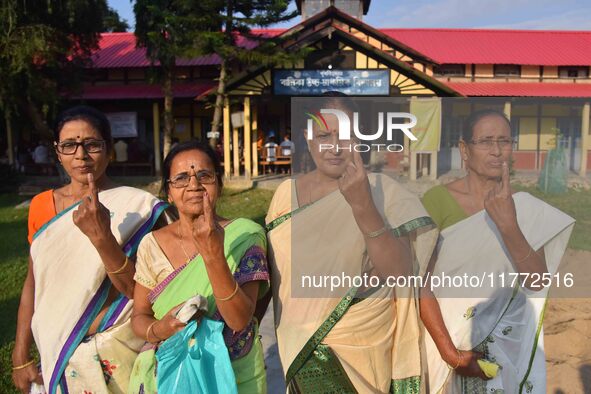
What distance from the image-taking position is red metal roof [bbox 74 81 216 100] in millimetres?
15088

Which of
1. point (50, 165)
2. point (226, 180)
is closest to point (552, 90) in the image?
point (226, 180)

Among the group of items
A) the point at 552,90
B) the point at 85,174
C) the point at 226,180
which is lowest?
the point at 226,180

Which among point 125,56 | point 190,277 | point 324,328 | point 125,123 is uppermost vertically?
point 125,56

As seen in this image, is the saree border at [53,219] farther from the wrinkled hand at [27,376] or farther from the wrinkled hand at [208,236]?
the wrinkled hand at [208,236]

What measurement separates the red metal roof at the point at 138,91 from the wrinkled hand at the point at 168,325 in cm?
1407

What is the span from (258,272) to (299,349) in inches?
12.7

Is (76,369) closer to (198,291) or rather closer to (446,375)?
(198,291)

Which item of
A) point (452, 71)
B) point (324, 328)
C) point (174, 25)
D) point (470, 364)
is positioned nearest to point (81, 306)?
point (324, 328)

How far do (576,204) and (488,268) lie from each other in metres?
0.38

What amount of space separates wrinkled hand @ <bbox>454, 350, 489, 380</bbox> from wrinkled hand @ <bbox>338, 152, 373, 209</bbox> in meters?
0.67

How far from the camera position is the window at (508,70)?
1639 cm

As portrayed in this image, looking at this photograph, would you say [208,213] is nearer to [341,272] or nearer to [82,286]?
[341,272]

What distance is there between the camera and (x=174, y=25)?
36.0ft

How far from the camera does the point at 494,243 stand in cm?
174
